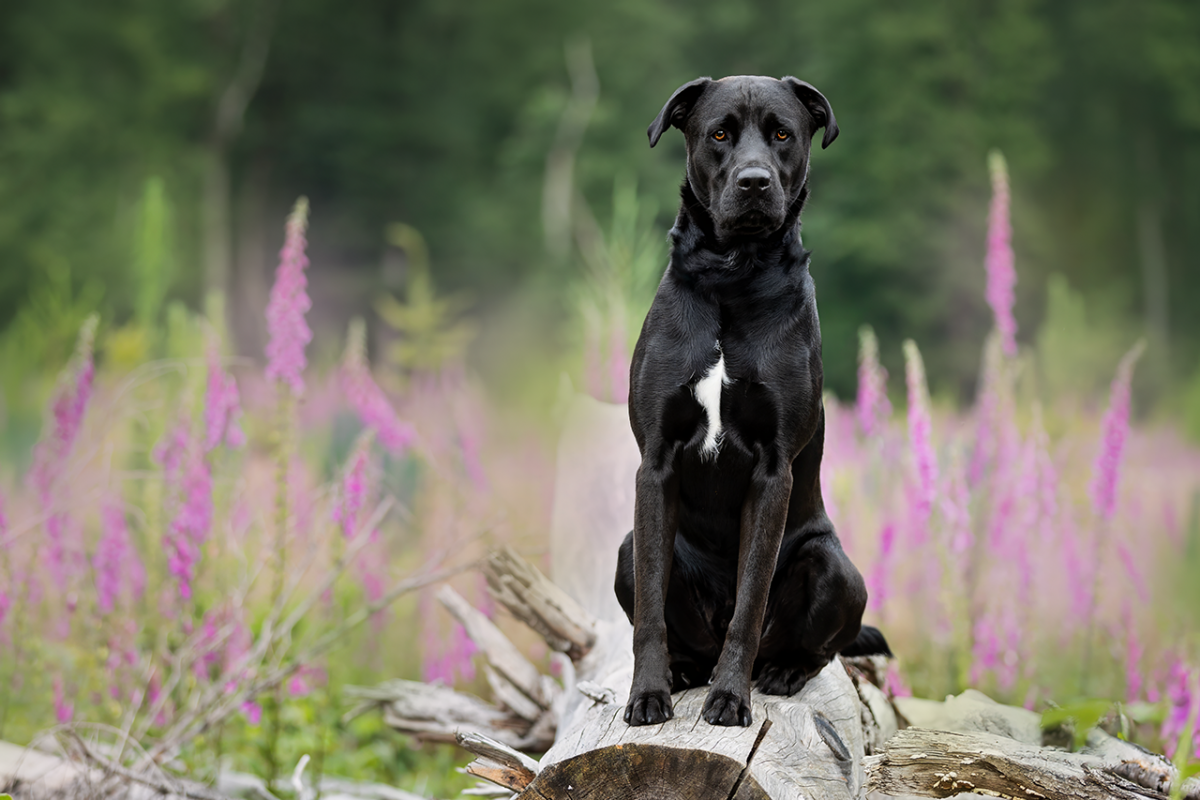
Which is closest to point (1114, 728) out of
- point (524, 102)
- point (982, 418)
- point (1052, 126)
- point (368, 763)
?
point (982, 418)

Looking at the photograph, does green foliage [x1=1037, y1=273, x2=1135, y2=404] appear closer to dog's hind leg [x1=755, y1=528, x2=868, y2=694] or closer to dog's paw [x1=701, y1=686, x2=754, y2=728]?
dog's hind leg [x1=755, y1=528, x2=868, y2=694]

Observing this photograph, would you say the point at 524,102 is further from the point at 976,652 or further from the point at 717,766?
the point at 717,766

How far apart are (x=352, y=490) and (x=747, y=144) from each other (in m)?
2.02

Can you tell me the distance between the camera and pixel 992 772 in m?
2.31

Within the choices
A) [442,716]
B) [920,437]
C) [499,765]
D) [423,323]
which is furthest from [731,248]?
[423,323]

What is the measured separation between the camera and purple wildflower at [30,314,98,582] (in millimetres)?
3625

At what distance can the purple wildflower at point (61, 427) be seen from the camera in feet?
11.9

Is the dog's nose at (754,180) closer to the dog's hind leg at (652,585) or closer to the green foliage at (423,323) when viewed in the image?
the dog's hind leg at (652,585)

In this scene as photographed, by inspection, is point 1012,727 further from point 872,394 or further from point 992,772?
point 872,394

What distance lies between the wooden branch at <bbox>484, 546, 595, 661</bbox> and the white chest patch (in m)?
1.24

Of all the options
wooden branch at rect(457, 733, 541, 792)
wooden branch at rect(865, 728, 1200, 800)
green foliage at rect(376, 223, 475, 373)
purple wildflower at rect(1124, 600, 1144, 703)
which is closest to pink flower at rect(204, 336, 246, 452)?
wooden branch at rect(457, 733, 541, 792)

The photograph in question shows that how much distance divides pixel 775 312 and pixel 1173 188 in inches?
578

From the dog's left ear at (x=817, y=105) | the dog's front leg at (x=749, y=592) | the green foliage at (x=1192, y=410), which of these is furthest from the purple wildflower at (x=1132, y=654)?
the green foliage at (x=1192, y=410)

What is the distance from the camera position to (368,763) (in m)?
4.36
